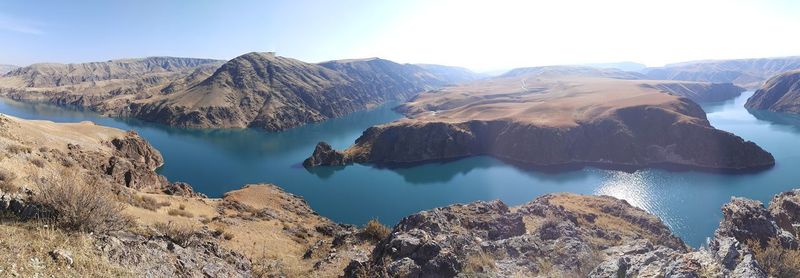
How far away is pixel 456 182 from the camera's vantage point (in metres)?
90.2

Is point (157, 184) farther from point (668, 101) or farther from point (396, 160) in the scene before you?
point (668, 101)

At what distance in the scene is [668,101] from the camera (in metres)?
126

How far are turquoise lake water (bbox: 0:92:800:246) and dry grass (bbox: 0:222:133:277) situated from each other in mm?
50842

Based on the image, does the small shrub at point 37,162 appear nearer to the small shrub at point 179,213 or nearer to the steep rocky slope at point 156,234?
the steep rocky slope at point 156,234

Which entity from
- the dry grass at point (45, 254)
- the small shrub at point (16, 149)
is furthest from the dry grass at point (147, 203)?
the dry grass at point (45, 254)

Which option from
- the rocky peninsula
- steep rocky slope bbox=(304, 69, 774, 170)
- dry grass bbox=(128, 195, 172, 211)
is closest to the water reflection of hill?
steep rocky slope bbox=(304, 69, 774, 170)

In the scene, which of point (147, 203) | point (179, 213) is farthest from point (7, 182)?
point (179, 213)

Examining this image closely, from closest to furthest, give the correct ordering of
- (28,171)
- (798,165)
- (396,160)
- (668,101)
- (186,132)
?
(28,171) < (798,165) < (396,160) < (668,101) < (186,132)

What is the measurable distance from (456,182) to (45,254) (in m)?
82.2

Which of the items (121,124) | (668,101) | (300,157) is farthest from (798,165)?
(121,124)

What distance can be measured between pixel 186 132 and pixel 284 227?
141832 millimetres

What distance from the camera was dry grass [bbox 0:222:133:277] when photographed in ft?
33.6

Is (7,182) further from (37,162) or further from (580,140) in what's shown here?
(580,140)

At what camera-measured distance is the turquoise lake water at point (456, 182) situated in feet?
224
